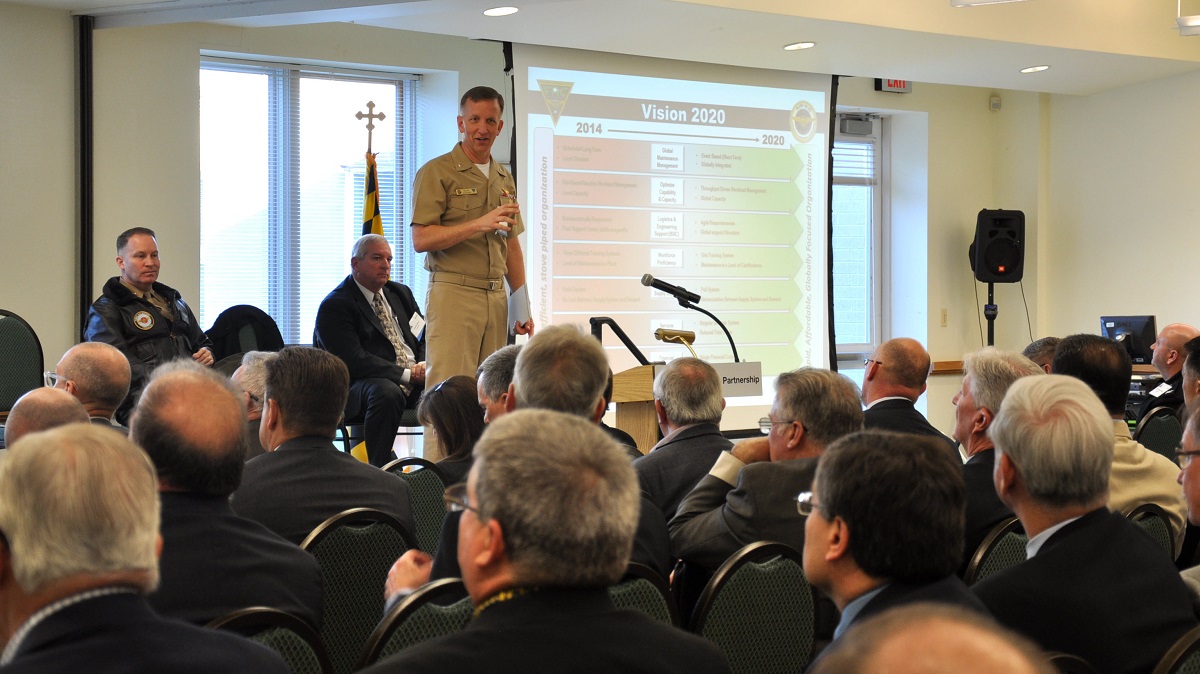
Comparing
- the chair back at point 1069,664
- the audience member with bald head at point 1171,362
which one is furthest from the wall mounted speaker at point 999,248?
the chair back at point 1069,664

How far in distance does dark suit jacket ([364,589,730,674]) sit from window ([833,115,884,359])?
8.88 m

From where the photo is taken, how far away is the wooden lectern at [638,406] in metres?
5.14

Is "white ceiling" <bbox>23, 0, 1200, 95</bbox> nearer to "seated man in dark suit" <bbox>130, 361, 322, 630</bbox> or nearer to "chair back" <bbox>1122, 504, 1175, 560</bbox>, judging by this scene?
"seated man in dark suit" <bbox>130, 361, 322, 630</bbox>

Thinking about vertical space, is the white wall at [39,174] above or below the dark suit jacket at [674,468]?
above

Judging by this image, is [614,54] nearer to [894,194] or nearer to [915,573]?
[894,194]

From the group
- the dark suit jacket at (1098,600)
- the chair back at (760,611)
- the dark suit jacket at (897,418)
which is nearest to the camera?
the dark suit jacket at (1098,600)

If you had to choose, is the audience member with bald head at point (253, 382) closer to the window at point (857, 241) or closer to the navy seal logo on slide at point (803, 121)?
the navy seal logo on slide at point (803, 121)

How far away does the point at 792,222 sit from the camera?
8.41 meters

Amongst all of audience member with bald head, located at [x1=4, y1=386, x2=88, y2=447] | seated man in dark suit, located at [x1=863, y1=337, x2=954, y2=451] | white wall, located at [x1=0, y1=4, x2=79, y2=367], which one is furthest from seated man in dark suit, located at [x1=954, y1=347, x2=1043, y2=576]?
white wall, located at [x1=0, y1=4, x2=79, y2=367]

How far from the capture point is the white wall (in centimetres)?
589

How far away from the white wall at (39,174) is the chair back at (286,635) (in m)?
5.20

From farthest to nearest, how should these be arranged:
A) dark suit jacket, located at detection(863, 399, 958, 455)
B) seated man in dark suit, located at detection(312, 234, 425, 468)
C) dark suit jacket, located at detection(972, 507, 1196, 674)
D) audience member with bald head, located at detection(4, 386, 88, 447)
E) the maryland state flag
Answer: the maryland state flag < seated man in dark suit, located at detection(312, 234, 425, 468) < dark suit jacket, located at detection(863, 399, 958, 455) < audience member with bald head, located at detection(4, 386, 88, 447) < dark suit jacket, located at detection(972, 507, 1196, 674)

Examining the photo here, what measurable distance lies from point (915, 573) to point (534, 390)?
1082 mm

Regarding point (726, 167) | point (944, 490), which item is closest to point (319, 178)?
A: point (726, 167)
